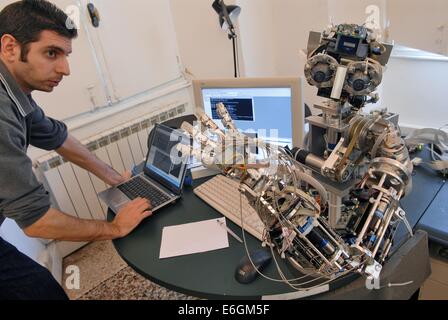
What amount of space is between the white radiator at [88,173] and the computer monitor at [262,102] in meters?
1.03

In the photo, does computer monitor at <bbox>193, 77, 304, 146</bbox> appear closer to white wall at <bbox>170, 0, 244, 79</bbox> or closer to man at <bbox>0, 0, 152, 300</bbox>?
man at <bbox>0, 0, 152, 300</bbox>

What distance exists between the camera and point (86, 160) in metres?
1.58

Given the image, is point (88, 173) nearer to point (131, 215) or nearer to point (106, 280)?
point (106, 280)

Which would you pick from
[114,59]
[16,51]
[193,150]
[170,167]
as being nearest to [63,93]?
[114,59]

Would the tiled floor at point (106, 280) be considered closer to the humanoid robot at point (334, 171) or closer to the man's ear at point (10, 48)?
the humanoid robot at point (334, 171)

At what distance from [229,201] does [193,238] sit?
208 mm

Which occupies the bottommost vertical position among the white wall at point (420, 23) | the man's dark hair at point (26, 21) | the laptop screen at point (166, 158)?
the laptop screen at point (166, 158)

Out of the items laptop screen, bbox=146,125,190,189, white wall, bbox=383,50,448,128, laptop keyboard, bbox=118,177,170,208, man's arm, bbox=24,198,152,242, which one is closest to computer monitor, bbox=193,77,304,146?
laptop screen, bbox=146,125,190,189

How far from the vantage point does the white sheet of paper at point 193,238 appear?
105 cm

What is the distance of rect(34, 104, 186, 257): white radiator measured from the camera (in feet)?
6.71

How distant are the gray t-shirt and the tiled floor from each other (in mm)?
1013

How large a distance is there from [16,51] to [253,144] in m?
0.87

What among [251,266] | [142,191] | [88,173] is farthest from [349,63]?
[88,173]

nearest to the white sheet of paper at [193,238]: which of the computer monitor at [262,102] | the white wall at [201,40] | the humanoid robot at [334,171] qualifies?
the humanoid robot at [334,171]
